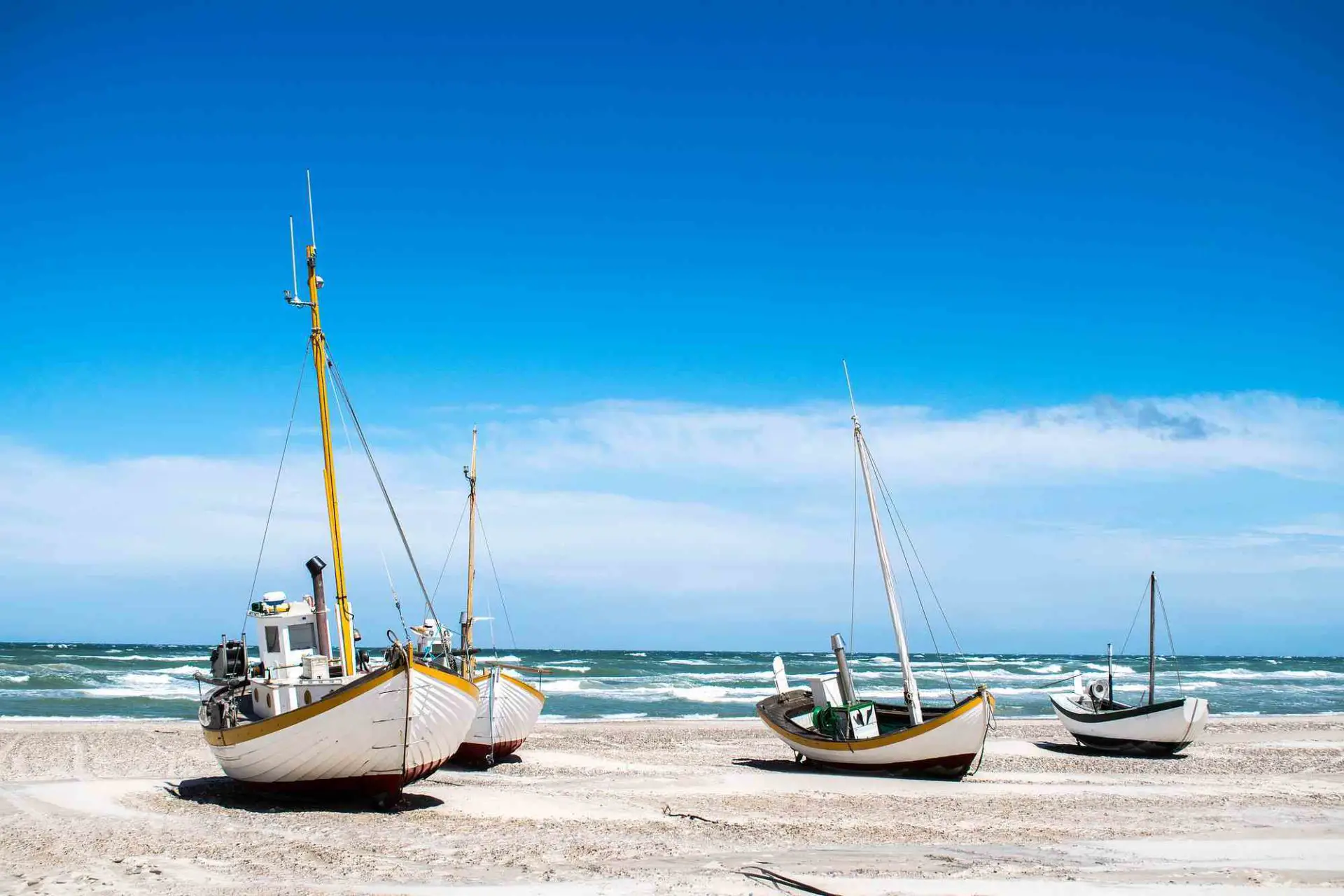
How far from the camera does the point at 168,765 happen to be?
70.7 ft

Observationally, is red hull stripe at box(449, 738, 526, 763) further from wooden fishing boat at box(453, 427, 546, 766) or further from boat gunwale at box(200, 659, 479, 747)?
boat gunwale at box(200, 659, 479, 747)

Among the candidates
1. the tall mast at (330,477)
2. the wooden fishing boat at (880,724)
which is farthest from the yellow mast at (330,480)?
the wooden fishing boat at (880,724)

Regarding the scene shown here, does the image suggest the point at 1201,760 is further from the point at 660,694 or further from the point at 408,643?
the point at 660,694

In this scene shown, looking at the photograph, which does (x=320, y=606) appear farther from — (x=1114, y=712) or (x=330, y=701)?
(x=1114, y=712)

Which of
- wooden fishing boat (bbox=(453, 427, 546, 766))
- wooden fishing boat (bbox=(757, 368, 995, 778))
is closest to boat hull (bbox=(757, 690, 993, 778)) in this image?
wooden fishing boat (bbox=(757, 368, 995, 778))

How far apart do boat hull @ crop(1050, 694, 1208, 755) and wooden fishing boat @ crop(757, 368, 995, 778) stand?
6.15 metres

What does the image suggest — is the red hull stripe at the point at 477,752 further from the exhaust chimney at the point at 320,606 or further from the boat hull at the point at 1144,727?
the boat hull at the point at 1144,727

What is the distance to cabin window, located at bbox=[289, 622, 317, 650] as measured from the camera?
53.6 feet

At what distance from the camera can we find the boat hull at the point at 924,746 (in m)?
18.9

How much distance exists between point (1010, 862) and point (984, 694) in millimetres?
7401

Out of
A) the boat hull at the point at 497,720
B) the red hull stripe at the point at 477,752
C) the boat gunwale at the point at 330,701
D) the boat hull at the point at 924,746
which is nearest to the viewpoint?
the boat gunwale at the point at 330,701

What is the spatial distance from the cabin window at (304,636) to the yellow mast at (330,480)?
514 mm

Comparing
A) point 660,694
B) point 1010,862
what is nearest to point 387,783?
point 1010,862

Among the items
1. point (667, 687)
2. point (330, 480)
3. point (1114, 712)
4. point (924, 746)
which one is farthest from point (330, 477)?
point (667, 687)
